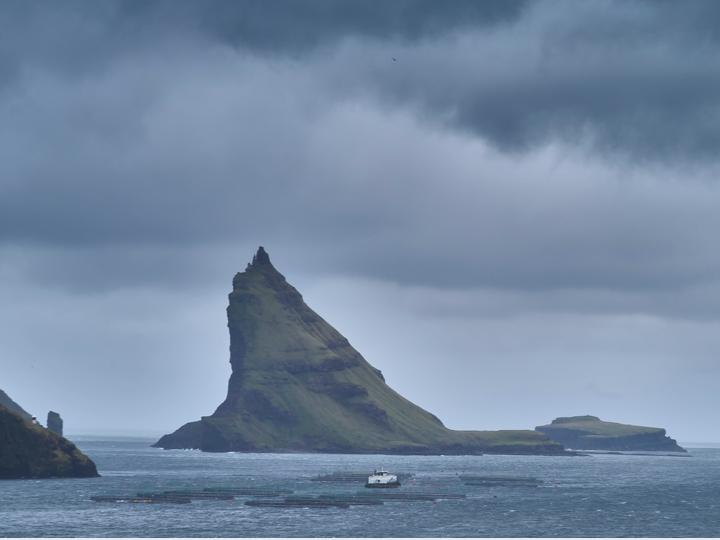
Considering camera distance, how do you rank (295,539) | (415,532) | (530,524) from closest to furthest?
(295,539) → (415,532) → (530,524)

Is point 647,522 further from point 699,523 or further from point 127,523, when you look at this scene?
point 127,523

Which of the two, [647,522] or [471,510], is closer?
[647,522]

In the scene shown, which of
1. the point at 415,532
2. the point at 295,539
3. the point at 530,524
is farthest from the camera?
the point at 530,524

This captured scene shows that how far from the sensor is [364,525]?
543 ft

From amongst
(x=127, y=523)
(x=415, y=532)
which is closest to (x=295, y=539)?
(x=415, y=532)

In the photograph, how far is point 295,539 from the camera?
14725cm

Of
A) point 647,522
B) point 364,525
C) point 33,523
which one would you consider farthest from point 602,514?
point 33,523

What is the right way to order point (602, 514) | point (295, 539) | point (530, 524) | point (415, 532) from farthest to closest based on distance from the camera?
point (602, 514) → point (530, 524) → point (415, 532) → point (295, 539)

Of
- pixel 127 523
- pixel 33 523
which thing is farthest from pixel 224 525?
pixel 33 523

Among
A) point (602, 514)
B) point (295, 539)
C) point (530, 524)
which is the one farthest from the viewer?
point (602, 514)

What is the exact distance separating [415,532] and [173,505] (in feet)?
176

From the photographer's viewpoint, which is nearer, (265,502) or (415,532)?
(415,532)

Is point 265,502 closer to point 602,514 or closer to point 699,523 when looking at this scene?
point 602,514

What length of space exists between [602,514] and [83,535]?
3292 inches
